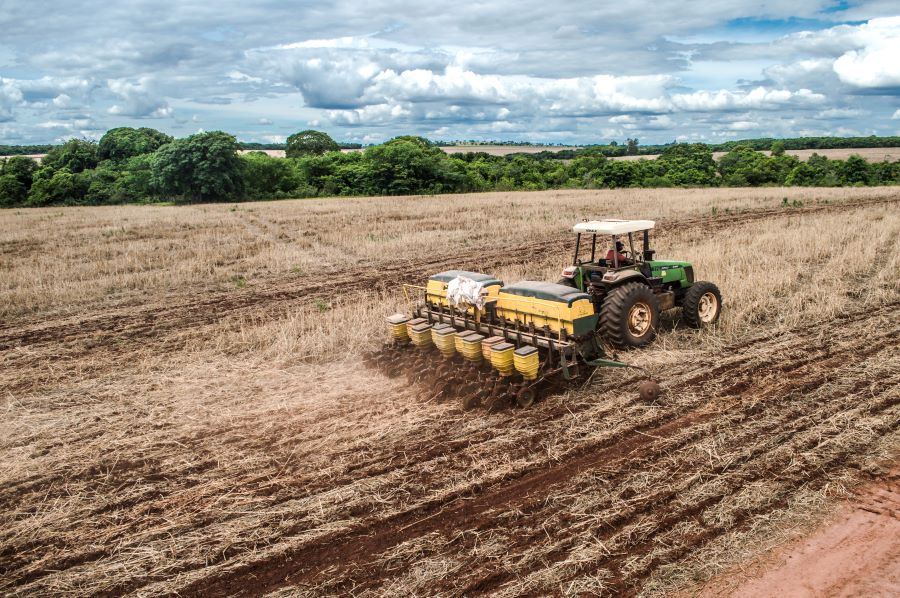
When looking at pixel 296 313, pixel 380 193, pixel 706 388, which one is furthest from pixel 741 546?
pixel 380 193

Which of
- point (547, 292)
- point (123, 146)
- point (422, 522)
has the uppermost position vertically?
point (123, 146)

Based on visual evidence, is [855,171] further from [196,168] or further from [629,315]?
[629,315]

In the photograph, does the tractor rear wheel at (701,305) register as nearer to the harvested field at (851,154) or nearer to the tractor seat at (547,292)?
the tractor seat at (547,292)

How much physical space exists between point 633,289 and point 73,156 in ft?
246

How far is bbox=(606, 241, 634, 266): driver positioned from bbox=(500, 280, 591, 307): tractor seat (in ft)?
5.17

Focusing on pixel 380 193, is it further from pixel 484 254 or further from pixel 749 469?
pixel 749 469

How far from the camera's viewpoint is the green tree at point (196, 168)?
169 feet

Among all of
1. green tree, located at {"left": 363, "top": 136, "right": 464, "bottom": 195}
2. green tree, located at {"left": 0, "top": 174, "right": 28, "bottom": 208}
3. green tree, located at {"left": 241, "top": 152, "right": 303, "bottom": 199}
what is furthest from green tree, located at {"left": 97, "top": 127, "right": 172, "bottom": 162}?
green tree, located at {"left": 363, "top": 136, "right": 464, "bottom": 195}

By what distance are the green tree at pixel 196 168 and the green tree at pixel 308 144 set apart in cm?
2616

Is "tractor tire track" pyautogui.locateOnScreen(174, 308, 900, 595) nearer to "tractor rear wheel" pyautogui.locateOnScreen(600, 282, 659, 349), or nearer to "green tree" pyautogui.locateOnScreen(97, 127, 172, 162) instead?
"tractor rear wheel" pyautogui.locateOnScreen(600, 282, 659, 349)

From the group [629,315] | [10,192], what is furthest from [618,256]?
[10,192]

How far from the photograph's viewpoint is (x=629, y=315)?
29.4 feet

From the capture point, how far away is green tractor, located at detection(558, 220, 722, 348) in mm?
8805

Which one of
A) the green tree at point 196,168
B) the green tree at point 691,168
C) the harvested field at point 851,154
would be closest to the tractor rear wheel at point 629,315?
the green tree at point 196,168
